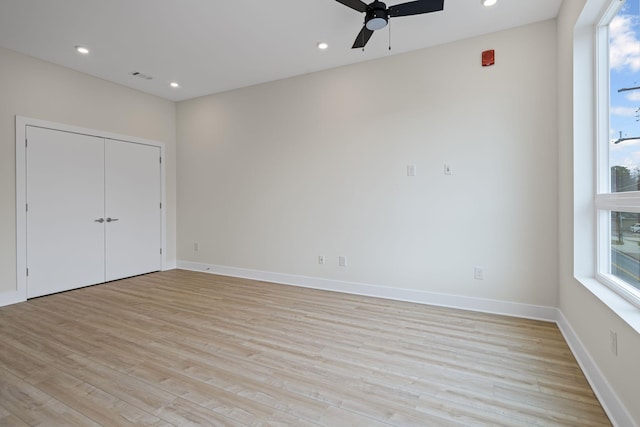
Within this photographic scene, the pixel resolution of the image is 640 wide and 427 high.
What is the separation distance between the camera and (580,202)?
242 centimetres

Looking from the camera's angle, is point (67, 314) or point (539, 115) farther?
point (67, 314)

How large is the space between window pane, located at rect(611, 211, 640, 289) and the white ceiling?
A: 2.12 meters

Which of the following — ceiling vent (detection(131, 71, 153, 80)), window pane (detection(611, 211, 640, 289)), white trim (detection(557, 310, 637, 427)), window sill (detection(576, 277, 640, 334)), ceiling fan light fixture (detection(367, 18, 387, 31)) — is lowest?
white trim (detection(557, 310, 637, 427))

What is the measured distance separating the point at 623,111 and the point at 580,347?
1.64 m

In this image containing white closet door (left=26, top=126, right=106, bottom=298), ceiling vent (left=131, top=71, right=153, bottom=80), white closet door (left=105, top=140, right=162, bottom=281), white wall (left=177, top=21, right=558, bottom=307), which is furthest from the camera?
white closet door (left=105, top=140, right=162, bottom=281)

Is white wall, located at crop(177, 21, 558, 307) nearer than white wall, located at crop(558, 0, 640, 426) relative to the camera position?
No

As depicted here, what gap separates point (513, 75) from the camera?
324 cm

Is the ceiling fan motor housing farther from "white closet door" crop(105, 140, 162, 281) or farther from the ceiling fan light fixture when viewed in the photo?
"white closet door" crop(105, 140, 162, 281)

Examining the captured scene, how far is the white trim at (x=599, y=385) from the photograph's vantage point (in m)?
1.58

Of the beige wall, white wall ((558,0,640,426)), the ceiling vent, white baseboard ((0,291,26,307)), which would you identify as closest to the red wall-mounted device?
white wall ((558,0,640,426))

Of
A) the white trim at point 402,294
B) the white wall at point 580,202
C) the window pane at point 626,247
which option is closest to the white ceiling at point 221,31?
the white wall at point 580,202

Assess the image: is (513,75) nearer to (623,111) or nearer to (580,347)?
(623,111)


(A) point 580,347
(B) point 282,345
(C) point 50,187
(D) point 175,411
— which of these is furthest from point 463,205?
(C) point 50,187

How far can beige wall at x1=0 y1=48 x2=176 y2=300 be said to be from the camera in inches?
146
